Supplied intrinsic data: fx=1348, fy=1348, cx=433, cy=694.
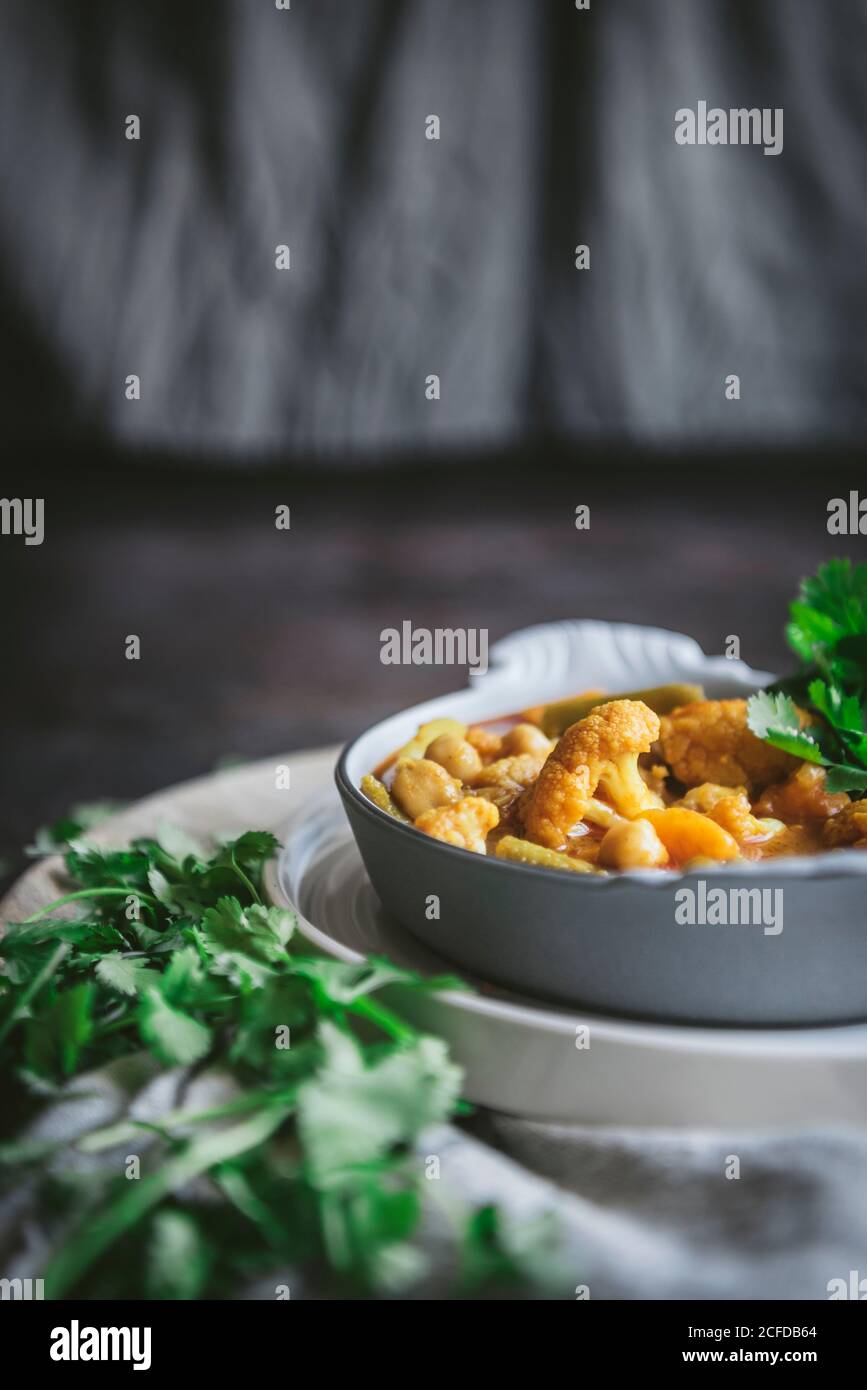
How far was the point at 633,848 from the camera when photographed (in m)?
1.19

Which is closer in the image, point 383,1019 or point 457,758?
point 383,1019

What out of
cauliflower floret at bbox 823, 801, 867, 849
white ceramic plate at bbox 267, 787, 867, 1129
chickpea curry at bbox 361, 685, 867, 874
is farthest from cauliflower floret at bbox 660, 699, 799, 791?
white ceramic plate at bbox 267, 787, 867, 1129

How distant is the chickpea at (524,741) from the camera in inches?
58.2

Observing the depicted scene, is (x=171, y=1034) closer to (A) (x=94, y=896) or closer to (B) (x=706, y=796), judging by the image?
(A) (x=94, y=896)

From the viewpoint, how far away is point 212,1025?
1159 millimetres

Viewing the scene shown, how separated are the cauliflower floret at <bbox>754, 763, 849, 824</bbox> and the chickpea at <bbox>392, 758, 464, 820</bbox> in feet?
1.02

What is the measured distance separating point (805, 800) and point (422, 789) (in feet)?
1.24

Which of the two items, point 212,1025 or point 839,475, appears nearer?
point 212,1025

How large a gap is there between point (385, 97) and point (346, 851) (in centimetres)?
307

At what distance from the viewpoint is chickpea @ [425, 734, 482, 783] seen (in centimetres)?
142

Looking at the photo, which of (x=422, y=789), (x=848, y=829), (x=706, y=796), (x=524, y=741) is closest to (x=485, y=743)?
(x=524, y=741)

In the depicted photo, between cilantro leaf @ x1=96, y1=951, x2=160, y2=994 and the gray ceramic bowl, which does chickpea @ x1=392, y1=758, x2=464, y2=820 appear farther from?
cilantro leaf @ x1=96, y1=951, x2=160, y2=994

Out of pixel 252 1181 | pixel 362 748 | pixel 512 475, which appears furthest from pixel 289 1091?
pixel 512 475

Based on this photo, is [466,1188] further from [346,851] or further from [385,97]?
[385,97]
